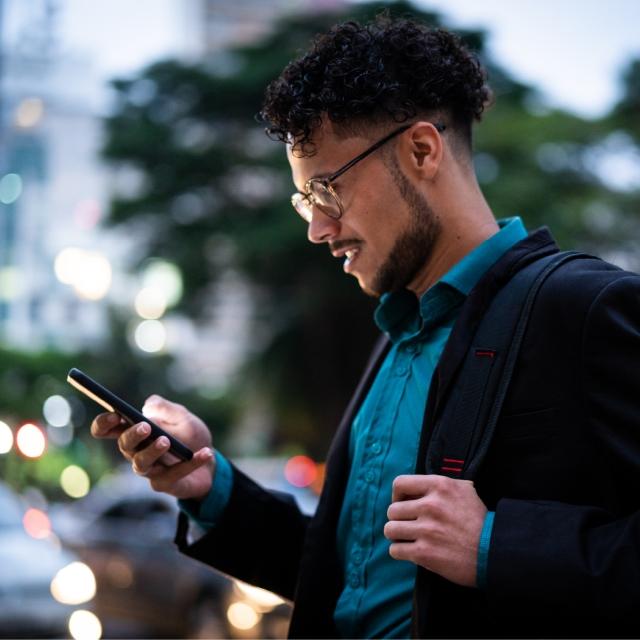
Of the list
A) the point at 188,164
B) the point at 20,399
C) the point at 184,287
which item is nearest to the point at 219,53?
the point at 188,164

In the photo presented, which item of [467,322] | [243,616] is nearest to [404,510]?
[467,322]

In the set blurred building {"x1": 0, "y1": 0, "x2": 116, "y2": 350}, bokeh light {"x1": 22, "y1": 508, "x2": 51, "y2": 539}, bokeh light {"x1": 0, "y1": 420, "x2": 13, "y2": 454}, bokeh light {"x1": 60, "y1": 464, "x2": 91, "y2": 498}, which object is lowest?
bokeh light {"x1": 22, "y1": 508, "x2": 51, "y2": 539}

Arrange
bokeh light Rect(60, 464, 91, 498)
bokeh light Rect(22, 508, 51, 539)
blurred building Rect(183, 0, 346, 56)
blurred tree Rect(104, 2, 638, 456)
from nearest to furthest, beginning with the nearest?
bokeh light Rect(22, 508, 51, 539) → blurred tree Rect(104, 2, 638, 456) → bokeh light Rect(60, 464, 91, 498) → blurred building Rect(183, 0, 346, 56)

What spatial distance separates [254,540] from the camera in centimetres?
227

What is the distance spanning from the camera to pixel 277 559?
2.29 metres

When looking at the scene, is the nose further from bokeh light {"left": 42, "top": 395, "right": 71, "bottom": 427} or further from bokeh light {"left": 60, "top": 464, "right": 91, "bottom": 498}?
bokeh light {"left": 60, "top": 464, "right": 91, "bottom": 498}

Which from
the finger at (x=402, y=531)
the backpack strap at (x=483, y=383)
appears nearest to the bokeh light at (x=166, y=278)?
the backpack strap at (x=483, y=383)

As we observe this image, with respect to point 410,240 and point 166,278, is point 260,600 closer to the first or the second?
point 410,240

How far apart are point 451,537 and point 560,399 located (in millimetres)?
284

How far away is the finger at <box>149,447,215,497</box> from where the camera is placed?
209cm

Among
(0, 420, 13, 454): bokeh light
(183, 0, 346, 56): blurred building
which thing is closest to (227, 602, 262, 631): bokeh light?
(0, 420, 13, 454): bokeh light

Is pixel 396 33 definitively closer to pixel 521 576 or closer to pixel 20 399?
pixel 521 576

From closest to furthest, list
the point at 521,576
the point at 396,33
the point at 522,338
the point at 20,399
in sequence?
the point at 521,576 < the point at 522,338 < the point at 396,33 < the point at 20,399

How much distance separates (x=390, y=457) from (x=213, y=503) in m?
0.51
